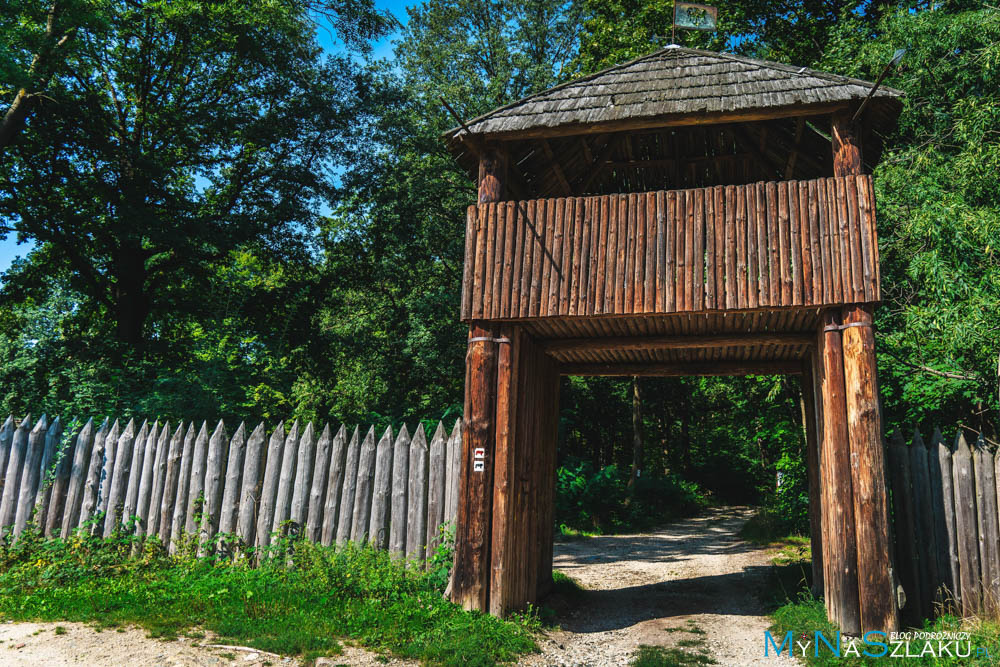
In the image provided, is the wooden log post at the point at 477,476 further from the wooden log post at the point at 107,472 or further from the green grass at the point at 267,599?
the wooden log post at the point at 107,472

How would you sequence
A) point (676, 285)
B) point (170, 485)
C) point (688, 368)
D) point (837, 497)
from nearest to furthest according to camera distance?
point (837, 497), point (676, 285), point (170, 485), point (688, 368)

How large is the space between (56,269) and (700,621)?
18609 mm

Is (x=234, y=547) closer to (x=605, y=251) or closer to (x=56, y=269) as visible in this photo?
(x=605, y=251)

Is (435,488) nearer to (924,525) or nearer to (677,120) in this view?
(677,120)

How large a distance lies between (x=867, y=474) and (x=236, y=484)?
7.05 metres

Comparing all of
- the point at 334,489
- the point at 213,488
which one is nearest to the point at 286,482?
the point at 334,489

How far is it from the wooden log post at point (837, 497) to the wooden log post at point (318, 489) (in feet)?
18.2

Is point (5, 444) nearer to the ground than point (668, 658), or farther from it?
farther from it

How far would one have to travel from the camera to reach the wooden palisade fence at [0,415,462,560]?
8156 mm

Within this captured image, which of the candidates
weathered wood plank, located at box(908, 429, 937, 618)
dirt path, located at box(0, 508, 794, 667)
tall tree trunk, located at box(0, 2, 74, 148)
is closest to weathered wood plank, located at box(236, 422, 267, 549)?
dirt path, located at box(0, 508, 794, 667)

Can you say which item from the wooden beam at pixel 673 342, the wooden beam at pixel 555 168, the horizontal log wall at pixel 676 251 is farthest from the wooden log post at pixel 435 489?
the wooden beam at pixel 555 168

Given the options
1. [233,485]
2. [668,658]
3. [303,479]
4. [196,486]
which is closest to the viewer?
[668,658]

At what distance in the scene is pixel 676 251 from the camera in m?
7.54

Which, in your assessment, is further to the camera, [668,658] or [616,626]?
[616,626]
